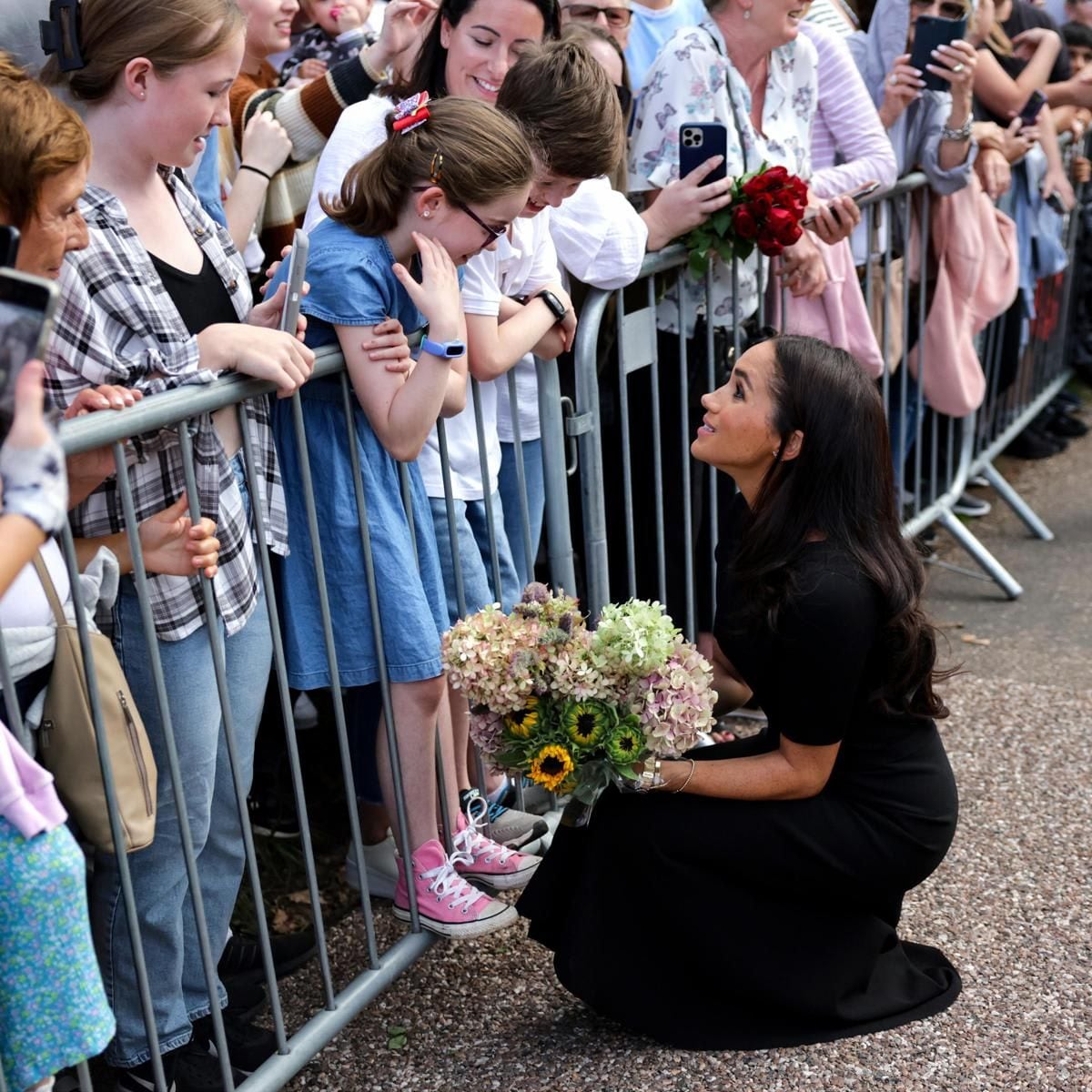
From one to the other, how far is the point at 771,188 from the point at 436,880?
6.89 feet

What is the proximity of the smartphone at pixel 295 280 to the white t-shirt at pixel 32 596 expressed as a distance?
0.62 metres

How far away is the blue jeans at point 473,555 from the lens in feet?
11.2

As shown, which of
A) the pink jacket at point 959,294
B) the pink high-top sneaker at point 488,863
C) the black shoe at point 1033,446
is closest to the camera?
the pink high-top sneaker at point 488,863

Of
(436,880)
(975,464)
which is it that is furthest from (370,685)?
(975,464)

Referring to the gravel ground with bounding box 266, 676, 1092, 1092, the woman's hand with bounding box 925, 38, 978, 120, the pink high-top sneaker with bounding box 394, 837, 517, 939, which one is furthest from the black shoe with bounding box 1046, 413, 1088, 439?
the pink high-top sneaker with bounding box 394, 837, 517, 939

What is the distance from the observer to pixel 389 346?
9.57 ft

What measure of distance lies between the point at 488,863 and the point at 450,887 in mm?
146

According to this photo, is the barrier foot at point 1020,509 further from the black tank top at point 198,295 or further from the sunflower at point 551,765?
the black tank top at point 198,295

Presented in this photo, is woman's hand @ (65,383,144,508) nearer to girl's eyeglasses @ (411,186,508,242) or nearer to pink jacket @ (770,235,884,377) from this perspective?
girl's eyeglasses @ (411,186,508,242)

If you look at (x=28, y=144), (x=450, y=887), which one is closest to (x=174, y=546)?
(x=28, y=144)

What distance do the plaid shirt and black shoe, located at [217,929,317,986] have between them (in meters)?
0.93

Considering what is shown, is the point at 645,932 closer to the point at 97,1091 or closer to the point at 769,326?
the point at 97,1091

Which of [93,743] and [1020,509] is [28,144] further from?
[1020,509]

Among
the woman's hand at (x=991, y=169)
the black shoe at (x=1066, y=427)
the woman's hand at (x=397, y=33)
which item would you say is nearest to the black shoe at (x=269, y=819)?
the woman's hand at (x=397, y=33)
